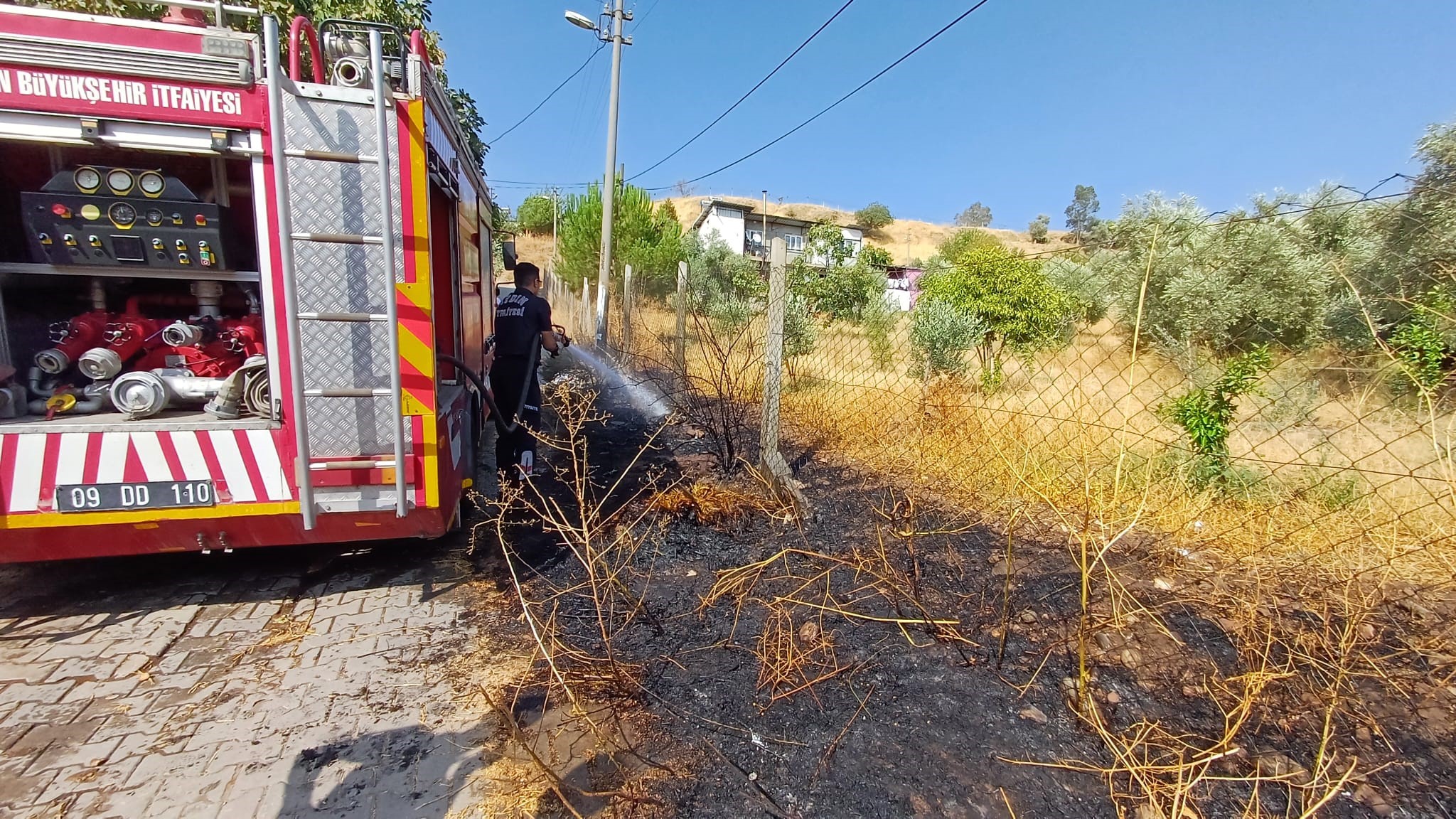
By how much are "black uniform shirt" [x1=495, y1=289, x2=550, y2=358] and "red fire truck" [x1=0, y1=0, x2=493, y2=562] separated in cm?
148

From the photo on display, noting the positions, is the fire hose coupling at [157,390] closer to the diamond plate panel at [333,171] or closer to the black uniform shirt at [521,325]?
the diamond plate panel at [333,171]

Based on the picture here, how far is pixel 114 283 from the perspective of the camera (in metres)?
3.52

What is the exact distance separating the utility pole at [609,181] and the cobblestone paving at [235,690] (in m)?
11.0

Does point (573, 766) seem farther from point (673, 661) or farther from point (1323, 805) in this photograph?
point (1323, 805)

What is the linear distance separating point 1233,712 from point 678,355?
798 cm

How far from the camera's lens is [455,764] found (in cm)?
217

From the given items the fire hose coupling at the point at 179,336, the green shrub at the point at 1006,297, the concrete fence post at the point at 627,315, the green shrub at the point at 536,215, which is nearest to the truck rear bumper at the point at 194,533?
the fire hose coupling at the point at 179,336

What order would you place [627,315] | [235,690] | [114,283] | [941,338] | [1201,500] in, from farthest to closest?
1. [627,315]
2. [941,338]
3. [1201,500]
4. [114,283]
5. [235,690]

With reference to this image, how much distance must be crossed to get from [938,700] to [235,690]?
115 inches

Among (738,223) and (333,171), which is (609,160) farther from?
(738,223)

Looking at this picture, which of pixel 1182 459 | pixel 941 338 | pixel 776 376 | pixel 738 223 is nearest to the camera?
pixel 1182 459

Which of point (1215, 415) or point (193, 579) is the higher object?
point (1215, 415)

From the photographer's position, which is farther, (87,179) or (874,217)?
(874,217)

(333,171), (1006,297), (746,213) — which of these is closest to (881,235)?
(746,213)
